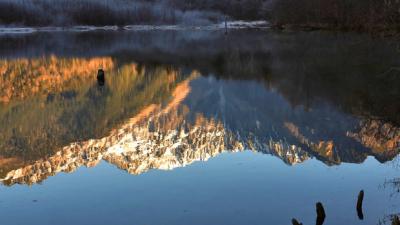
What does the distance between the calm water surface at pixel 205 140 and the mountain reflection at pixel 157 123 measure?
109 millimetres

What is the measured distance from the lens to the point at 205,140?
77.0ft

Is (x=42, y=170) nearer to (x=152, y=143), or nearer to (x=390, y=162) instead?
(x=152, y=143)

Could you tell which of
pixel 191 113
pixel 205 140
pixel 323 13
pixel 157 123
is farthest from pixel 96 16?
pixel 205 140

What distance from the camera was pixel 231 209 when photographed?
13.5 metres

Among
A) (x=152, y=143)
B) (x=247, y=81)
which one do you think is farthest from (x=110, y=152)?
(x=247, y=81)

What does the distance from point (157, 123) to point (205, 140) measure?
18.1ft

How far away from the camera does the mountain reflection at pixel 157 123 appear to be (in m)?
20.2

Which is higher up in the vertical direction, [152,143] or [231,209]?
[231,209]

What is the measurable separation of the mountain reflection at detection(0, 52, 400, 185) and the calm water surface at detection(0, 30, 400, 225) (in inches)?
4.3

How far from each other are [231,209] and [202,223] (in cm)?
118

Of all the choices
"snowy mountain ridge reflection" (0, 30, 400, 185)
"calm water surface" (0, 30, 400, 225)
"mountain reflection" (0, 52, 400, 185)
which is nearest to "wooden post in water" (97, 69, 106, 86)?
"snowy mountain ridge reflection" (0, 30, 400, 185)

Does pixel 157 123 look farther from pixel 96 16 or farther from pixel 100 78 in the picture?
pixel 96 16

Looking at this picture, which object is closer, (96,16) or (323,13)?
(323,13)

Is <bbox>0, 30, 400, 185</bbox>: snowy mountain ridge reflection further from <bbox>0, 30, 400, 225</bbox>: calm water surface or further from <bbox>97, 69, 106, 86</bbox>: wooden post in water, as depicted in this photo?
<bbox>97, 69, 106, 86</bbox>: wooden post in water
